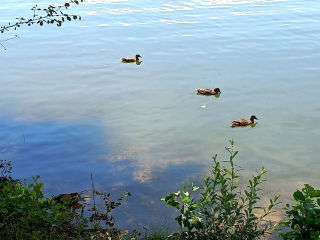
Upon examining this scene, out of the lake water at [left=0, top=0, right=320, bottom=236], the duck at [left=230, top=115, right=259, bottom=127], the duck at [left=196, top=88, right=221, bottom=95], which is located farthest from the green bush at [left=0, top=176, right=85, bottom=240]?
the duck at [left=196, top=88, right=221, bottom=95]

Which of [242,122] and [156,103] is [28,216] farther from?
[156,103]

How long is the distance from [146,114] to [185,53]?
4.25 metres

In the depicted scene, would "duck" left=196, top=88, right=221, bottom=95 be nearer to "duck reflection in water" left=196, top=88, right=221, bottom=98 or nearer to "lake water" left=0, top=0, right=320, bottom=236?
"duck reflection in water" left=196, top=88, right=221, bottom=98

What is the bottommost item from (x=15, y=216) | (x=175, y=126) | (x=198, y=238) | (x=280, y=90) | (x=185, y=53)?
(x=198, y=238)

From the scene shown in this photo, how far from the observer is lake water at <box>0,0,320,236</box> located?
7.22m

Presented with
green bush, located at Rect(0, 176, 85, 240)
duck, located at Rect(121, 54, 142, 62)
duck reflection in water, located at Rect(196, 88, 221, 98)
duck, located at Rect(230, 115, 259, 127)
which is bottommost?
green bush, located at Rect(0, 176, 85, 240)

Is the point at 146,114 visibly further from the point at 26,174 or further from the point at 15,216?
the point at 15,216

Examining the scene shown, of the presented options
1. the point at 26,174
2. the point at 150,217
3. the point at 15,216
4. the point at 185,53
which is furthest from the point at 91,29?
the point at 15,216

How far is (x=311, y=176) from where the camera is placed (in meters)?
7.14

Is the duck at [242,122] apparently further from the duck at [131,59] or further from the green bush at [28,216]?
the green bush at [28,216]

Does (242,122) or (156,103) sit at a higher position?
(156,103)

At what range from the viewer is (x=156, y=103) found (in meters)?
9.84

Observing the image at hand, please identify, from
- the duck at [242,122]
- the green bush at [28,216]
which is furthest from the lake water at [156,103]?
the green bush at [28,216]

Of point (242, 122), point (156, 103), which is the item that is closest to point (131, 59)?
point (156, 103)
